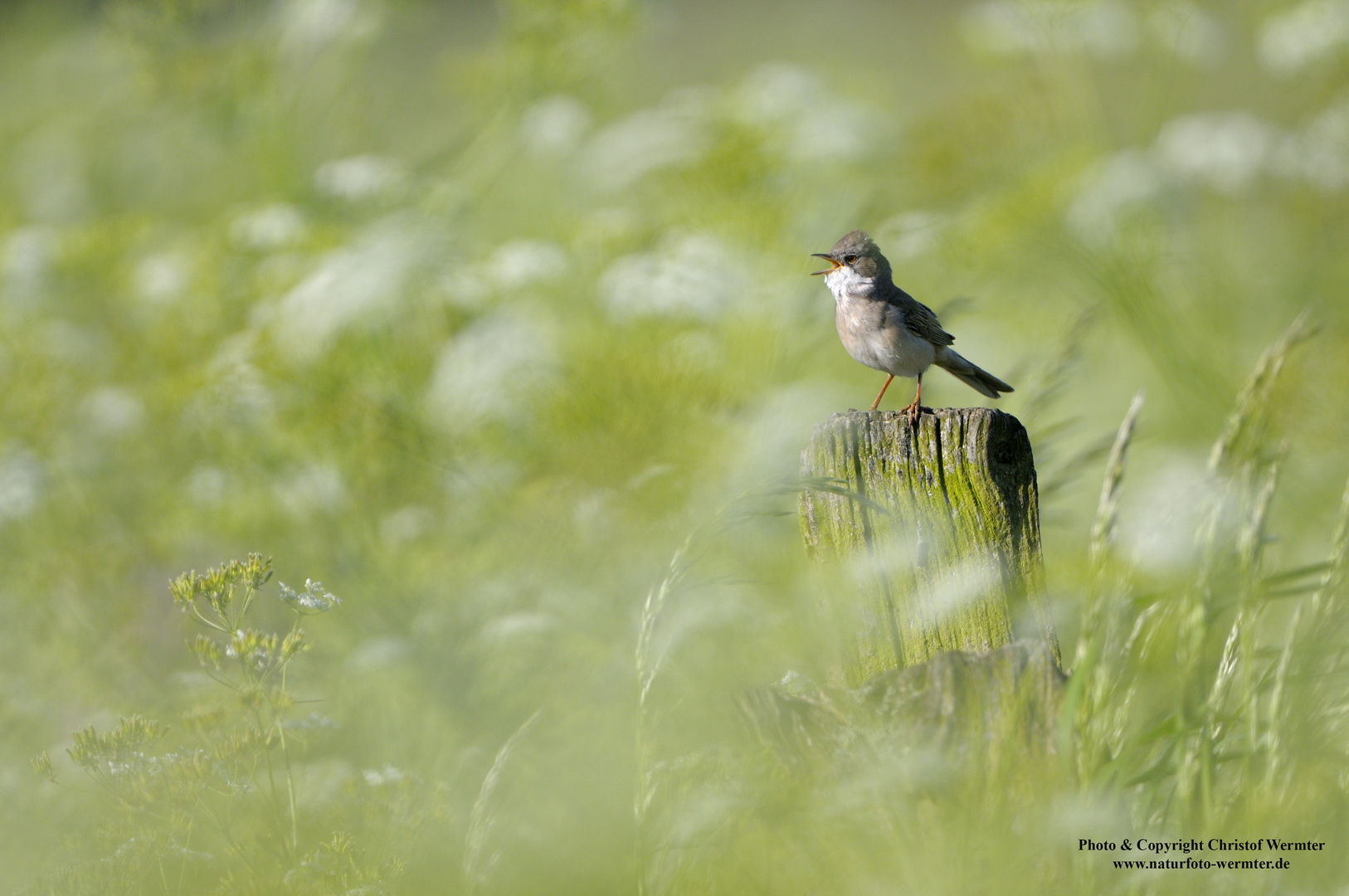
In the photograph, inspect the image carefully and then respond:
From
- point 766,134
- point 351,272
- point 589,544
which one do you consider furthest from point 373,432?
point 766,134

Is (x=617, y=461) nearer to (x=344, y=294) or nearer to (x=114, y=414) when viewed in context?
(x=344, y=294)

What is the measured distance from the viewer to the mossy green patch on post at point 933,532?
169cm

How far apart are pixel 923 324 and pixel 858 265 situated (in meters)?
0.29

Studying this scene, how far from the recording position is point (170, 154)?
8602 mm

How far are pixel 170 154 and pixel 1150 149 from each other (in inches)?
312

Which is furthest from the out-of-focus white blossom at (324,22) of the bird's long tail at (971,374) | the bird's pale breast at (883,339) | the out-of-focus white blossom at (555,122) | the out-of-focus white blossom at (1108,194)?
the bird's long tail at (971,374)

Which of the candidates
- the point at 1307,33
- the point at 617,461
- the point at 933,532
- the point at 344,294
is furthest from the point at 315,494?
the point at 1307,33

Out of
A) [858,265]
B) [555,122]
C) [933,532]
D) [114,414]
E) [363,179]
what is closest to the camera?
[933,532]

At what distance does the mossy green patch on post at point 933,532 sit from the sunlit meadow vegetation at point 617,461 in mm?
115

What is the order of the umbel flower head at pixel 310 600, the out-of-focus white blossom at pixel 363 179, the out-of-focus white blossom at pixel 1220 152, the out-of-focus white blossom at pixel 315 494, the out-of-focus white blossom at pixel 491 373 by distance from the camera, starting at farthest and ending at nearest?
the out-of-focus white blossom at pixel 1220 152, the out-of-focus white blossom at pixel 363 179, the out-of-focus white blossom at pixel 315 494, the out-of-focus white blossom at pixel 491 373, the umbel flower head at pixel 310 600

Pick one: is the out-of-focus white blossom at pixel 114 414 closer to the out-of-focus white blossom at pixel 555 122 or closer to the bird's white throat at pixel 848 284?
the out-of-focus white blossom at pixel 555 122

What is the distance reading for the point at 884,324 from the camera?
9.42 ft

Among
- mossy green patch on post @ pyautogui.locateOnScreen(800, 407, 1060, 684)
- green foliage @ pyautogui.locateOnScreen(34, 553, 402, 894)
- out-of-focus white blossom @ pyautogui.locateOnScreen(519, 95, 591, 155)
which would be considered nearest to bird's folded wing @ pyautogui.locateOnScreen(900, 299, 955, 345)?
mossy green patch on post @ pyautogui.locateOnScreen(800, 407, 1060, 684)

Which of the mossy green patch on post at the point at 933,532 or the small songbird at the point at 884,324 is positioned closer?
the mossy green patch on post at the point at 933,532
